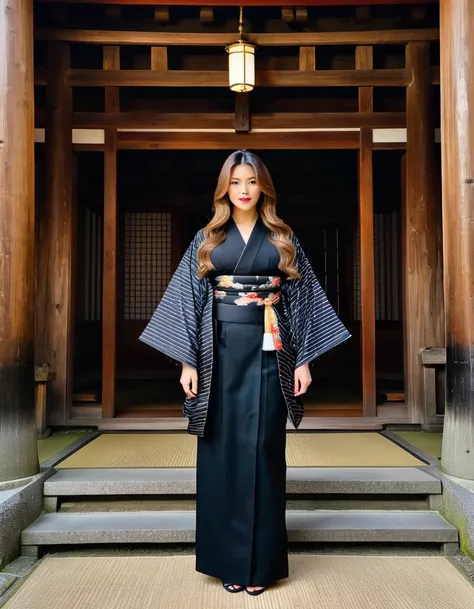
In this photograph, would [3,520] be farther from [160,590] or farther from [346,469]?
[346,469]

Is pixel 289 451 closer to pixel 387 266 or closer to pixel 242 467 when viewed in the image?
pixel 242 467

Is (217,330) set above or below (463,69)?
below

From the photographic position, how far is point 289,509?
139 inches

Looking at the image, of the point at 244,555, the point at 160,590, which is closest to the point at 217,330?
the point at 244,555

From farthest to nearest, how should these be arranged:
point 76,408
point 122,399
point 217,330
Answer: point 122,399 → point 76,408 → point 217,330

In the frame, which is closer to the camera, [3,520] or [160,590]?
[160,590]

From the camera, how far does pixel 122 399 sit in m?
6.47

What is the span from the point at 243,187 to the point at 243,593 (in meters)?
2.07

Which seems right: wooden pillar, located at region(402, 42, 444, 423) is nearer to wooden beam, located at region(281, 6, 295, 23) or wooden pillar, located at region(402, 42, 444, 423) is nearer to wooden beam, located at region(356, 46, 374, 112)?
wooden beam, located at region(356, 46, 374, 112)

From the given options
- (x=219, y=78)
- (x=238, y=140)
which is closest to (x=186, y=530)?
(x=238, y=140)

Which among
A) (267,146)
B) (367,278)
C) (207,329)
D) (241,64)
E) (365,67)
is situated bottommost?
(207,329)

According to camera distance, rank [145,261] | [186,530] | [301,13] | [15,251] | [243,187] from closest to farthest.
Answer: [243,187] → [186,530] → [15,251] → [301,13] → [145,261]

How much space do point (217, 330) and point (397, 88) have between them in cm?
405

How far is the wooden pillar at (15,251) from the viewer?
11.0 ft
